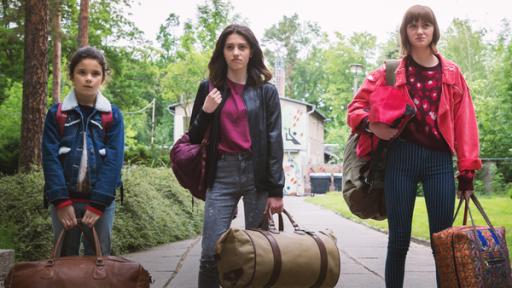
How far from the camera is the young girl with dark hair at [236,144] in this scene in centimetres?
347

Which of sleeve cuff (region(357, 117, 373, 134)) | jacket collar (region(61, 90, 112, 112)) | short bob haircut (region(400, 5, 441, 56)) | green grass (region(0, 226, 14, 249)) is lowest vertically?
green grass (region(0, 226, 14, 249))

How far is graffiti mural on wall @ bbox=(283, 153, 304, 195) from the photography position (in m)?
39.1

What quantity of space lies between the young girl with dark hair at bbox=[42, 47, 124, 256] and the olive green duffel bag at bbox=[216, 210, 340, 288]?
69cm

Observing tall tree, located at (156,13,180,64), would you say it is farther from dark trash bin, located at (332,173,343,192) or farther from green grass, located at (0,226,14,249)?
green grass, located at (0,226,14,249)

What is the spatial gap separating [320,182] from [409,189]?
3323 centimetres

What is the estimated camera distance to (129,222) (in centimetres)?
816

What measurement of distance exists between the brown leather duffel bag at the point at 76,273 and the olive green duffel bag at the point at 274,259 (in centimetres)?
45

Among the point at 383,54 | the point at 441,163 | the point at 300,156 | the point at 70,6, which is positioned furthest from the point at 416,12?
the point at 383,54

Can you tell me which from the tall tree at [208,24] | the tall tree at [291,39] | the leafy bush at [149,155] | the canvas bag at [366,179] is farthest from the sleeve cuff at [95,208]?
the tall tree at [291,39]

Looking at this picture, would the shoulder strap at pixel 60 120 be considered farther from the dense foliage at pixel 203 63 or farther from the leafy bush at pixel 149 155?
the leafy bush at pixel 149 155

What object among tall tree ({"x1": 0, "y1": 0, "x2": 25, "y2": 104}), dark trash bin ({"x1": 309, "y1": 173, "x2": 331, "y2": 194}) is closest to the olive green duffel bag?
tall tree ({"x1": 0, "y1": 0, "x2": 25, "y2": 104})

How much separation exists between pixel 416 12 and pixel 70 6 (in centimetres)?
1513

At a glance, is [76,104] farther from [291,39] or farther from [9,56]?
[291,39]

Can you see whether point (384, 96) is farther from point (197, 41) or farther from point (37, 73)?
point (197, 41)
